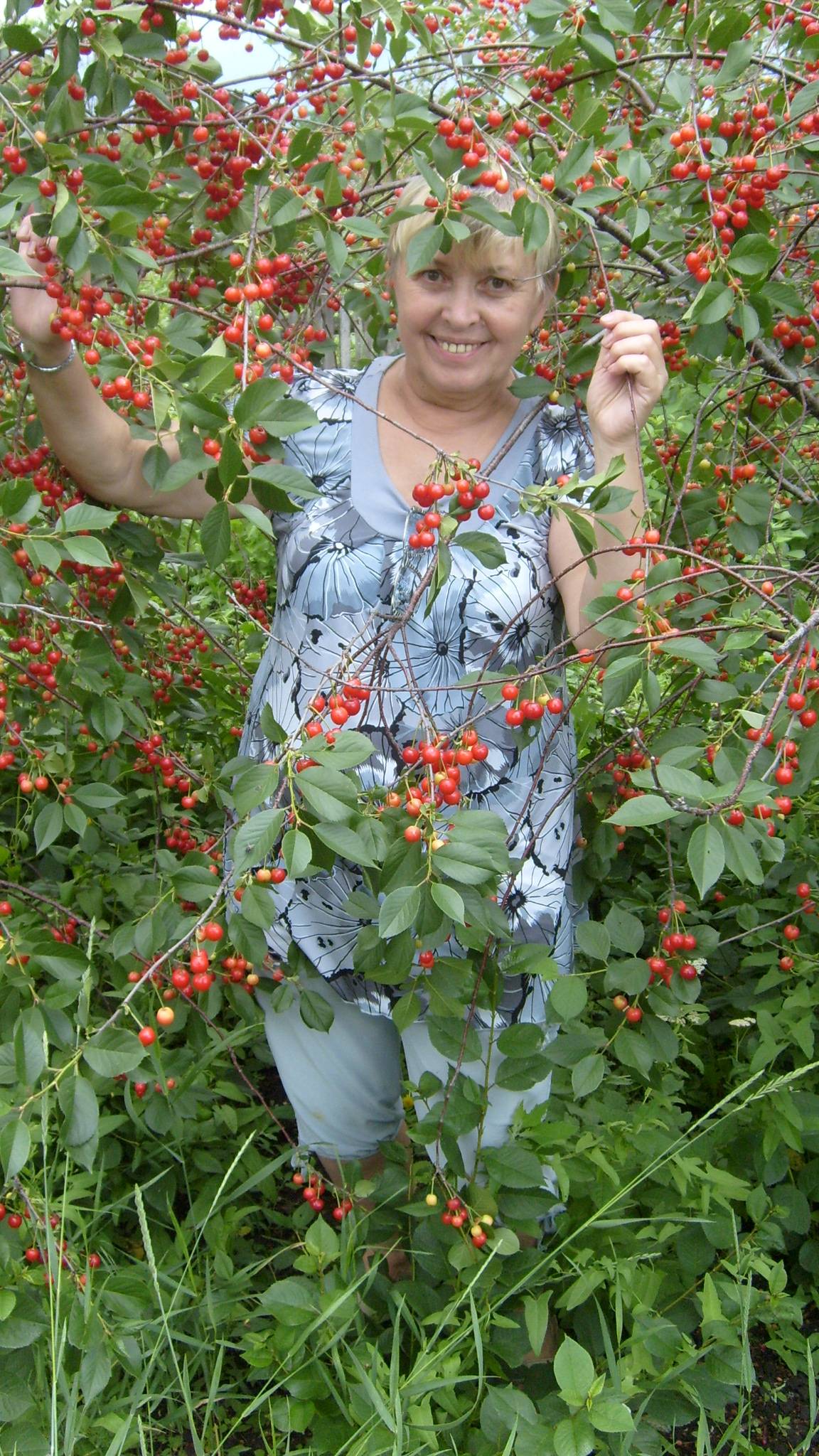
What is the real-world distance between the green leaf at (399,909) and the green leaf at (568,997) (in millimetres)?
453

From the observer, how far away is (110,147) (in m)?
1.79

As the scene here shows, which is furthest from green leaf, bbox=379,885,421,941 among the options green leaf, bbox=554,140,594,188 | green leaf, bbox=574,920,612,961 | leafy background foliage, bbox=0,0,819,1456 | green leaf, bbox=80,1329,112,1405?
green leaf, bbox=554,140,594,188

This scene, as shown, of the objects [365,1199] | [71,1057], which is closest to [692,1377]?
[365,1199]

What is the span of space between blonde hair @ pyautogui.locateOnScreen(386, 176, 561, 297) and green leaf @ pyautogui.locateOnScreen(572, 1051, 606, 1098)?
1.13m

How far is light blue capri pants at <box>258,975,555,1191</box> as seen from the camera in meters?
1.88

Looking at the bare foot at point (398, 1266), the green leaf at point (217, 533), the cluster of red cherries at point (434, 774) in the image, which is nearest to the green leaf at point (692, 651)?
the cluster of red cherries at point (434, 774)

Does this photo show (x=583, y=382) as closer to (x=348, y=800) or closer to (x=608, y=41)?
(x=608, y=41)

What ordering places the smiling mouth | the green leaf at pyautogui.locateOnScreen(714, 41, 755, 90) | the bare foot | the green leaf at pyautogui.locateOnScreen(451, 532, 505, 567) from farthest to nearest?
the bare foot → the smiling mouth → the green leaf at pyautogui.locateOnScreen(714, 41, 755, 90) → the green leaf at pyautogui.locateOnScreen(451, 532, 505, 567)

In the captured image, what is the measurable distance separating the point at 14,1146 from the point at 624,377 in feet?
3.88

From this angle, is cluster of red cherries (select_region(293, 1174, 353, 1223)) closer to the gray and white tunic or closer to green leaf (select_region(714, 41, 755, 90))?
the gray and white tunic

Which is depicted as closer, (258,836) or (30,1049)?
(258,836)

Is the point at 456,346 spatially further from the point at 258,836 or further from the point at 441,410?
the point at 258,836

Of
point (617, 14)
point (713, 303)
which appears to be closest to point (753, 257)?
point (713, 303)

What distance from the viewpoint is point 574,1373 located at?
146cm
